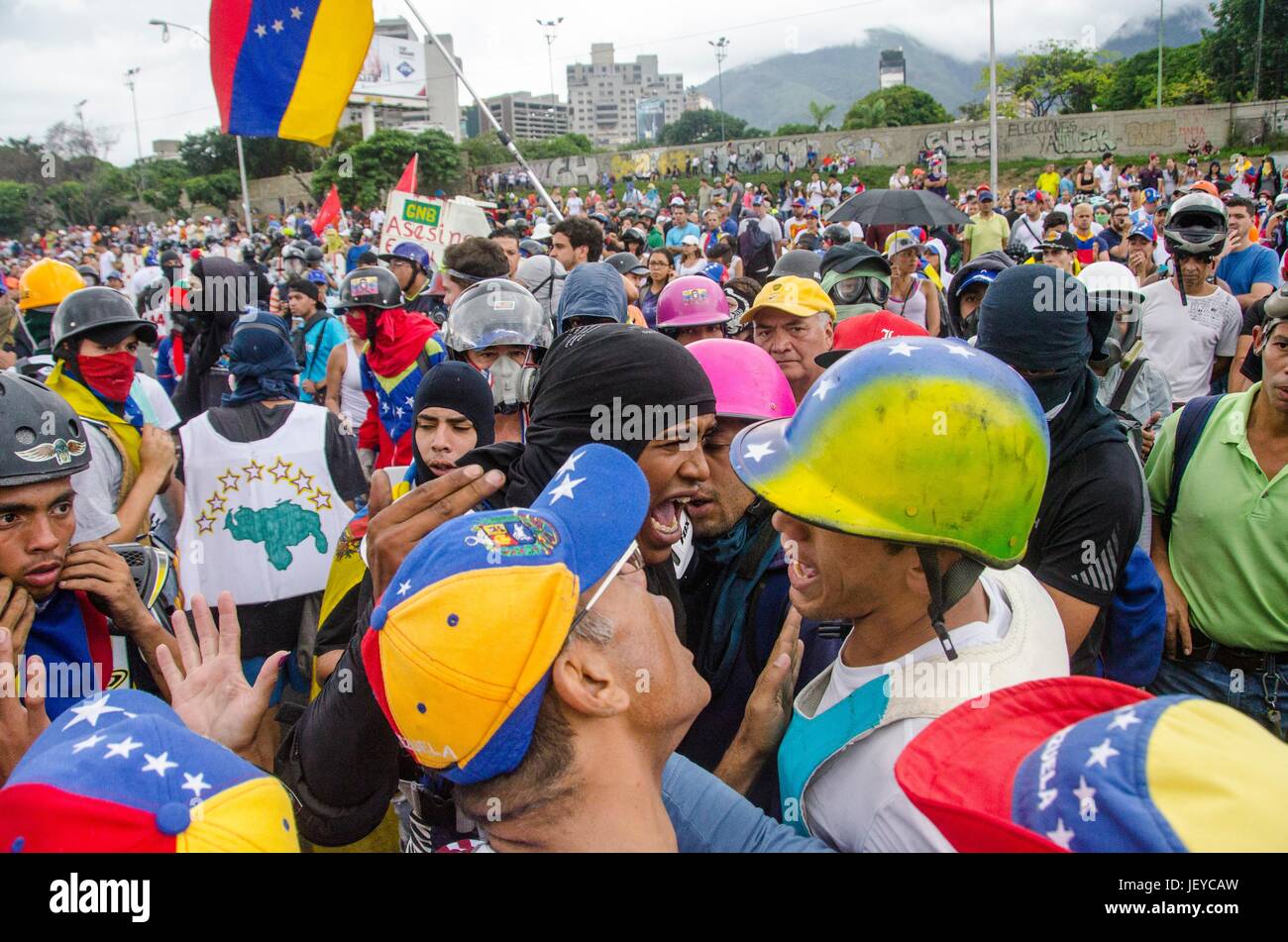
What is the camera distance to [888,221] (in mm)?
8594

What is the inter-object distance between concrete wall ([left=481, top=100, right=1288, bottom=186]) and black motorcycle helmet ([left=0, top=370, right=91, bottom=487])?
43.2 metres

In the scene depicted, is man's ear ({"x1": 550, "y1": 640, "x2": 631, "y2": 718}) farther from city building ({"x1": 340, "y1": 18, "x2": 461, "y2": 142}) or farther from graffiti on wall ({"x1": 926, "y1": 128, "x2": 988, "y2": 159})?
city building ({"x1": 340, "y1": 18, "x2": 461, "y2": 142})

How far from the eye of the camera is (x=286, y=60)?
6477mm

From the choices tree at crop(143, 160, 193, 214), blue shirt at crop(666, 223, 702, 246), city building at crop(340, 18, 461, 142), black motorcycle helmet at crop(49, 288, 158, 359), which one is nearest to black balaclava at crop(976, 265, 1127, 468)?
black motorcycle helmet at crop(49, 288, 158, 359)

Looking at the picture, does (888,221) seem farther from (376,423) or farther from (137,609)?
(137,609)

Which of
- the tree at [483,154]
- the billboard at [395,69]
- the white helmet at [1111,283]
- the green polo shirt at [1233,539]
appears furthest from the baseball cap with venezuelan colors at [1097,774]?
the billboard at [395,69]

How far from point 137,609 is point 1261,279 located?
739 cm

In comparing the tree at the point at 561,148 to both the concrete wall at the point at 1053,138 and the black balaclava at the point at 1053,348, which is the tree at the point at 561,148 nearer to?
the concrete wall at the point at 1053,138

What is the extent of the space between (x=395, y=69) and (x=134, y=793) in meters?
111

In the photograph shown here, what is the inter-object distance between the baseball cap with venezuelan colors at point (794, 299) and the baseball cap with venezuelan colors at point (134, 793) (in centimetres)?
368

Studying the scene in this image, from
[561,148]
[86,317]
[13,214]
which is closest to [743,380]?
[86,317]

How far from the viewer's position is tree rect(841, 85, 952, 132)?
61531 mm

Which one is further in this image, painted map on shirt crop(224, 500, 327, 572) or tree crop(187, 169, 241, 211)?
tree crop(187, 169, 241, 211)
